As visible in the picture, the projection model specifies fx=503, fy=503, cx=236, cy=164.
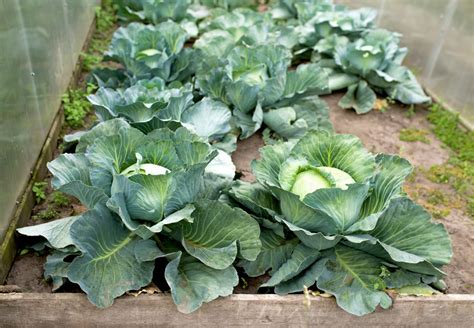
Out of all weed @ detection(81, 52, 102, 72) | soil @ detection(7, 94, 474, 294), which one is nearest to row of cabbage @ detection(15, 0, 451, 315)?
soil @ detection(7, 94, 474, 294)

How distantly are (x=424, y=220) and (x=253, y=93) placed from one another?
1.62 meters

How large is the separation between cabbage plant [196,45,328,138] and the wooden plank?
162 centimetres

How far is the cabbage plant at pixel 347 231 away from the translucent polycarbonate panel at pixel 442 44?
2301mm

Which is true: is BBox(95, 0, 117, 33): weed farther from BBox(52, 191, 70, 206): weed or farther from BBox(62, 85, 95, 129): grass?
BBox(52, 191, 70, 206): weed

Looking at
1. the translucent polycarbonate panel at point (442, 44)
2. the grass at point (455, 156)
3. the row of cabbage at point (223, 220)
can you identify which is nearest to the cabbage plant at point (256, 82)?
the row of cabbage at point (223, 220)

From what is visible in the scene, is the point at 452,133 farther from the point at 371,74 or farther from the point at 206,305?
the point at 206,305

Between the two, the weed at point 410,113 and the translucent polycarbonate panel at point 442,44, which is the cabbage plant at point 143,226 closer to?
the weed at point 410,113

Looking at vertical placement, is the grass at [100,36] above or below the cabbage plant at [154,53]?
below

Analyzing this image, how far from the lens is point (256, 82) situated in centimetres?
379

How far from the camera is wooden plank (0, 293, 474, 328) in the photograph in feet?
7.34

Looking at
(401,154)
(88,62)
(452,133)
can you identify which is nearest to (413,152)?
(401,154)

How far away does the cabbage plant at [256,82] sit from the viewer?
367 cm

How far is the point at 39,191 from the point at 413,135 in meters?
2.94

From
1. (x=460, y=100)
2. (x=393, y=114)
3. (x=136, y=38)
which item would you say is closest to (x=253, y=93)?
(x=136, y=38)
